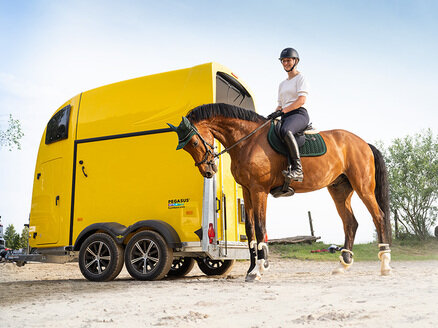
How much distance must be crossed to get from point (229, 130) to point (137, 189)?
87.6 inches

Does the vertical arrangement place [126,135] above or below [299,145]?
above

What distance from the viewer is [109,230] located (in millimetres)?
7590

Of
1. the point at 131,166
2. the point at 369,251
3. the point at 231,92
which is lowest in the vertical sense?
the point at 369,251

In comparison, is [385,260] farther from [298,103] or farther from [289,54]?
[289,54]

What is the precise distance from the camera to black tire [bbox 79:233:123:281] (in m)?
7.53

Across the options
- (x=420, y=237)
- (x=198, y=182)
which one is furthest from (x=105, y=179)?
(x=420, y=237)

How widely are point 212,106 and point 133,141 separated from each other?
206cm

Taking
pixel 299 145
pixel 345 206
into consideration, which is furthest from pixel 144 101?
pixel 345 206

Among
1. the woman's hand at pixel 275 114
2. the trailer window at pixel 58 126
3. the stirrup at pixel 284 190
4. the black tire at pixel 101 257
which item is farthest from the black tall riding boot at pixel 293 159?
the trailer window at pixel 58 126

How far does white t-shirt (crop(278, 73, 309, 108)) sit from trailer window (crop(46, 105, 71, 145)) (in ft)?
15.1

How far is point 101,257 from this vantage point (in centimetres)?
780

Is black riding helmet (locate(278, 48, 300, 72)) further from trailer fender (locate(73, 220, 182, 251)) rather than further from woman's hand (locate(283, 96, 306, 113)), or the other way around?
trailer fender (locate(73, 220, 182, 251))

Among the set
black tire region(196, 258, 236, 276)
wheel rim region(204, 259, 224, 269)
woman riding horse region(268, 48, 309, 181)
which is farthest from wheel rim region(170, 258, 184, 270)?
woman riding horse region(268, 48, 309, 181)

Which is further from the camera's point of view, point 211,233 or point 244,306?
point 211,233
